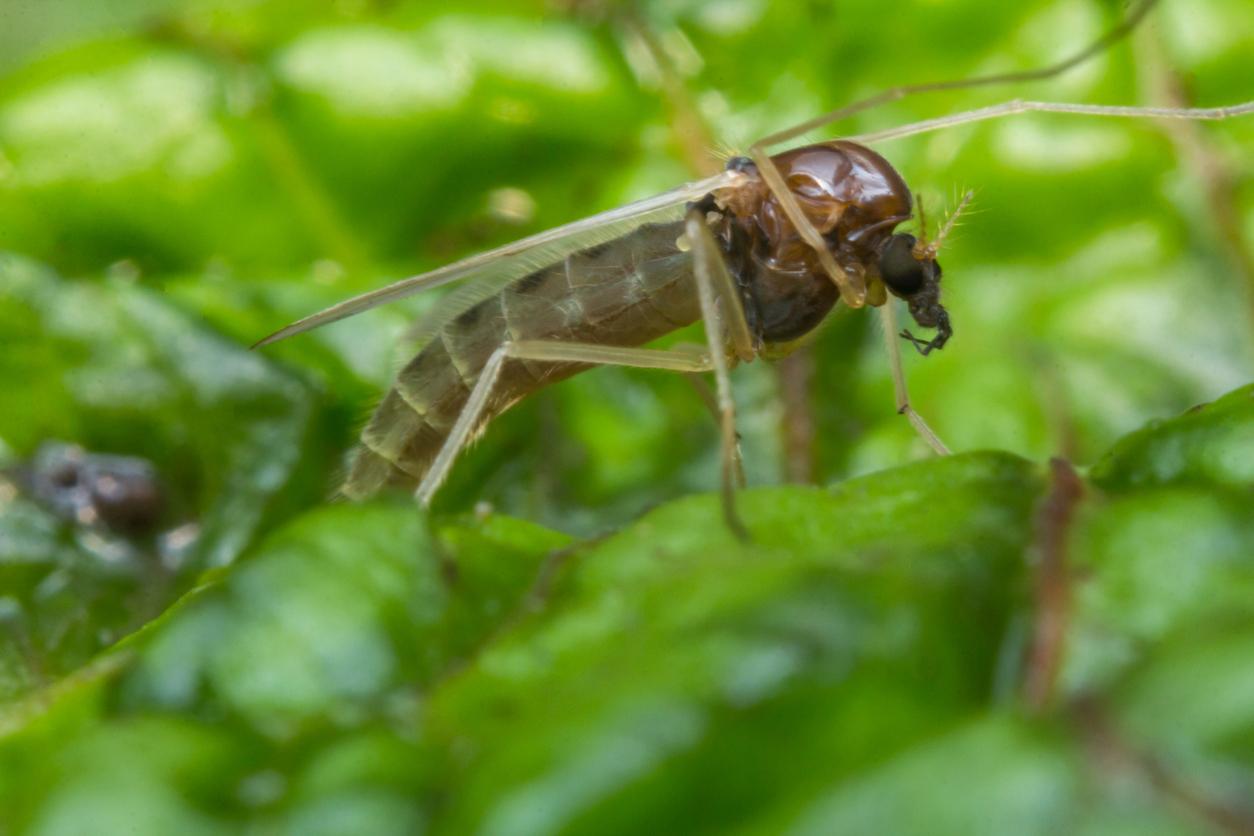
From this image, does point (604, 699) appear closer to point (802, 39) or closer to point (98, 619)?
point (98, 619)

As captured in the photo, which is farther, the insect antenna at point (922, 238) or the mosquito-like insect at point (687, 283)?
the insect antenna at point (922, 238)

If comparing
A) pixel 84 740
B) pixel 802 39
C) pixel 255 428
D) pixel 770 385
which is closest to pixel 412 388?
pixel 255 428

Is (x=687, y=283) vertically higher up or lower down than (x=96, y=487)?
higher up

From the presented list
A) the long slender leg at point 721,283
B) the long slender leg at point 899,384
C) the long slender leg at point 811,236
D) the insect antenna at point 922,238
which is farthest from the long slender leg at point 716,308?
the insect antenna at point 922,238

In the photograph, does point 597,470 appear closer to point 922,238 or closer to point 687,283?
point 687,283

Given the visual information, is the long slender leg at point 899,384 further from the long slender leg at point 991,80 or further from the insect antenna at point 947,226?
the long slender leg at point 991,80

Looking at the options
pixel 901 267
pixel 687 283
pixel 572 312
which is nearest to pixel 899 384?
pixel 901 267
